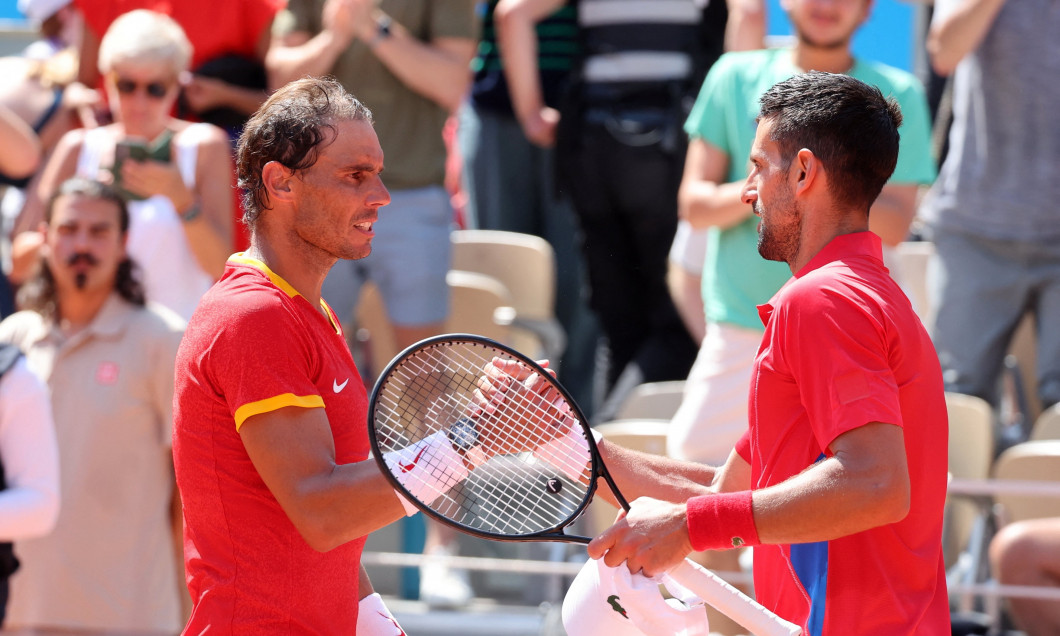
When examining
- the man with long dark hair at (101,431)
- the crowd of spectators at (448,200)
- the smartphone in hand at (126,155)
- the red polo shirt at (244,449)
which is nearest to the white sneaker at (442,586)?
the crowd of spectators at (448,200)

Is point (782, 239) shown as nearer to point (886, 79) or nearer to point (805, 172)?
point (805, 172)

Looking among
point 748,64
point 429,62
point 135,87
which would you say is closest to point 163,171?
point 135,87

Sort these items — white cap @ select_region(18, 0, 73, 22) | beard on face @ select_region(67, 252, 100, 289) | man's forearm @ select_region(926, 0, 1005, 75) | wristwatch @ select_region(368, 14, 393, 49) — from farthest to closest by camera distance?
white cap @ select_region(18, 0, 73, 22), wristwatch @ select_region(368, 14, 393, 49), man's forearm @ select_region(926, 0, 1005, 75), beard on face @ select_region(67, 252, 100, 289)

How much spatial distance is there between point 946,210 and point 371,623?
3.29 meters

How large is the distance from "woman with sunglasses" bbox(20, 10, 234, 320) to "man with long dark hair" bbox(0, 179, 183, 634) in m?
0.36

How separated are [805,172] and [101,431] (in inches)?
116

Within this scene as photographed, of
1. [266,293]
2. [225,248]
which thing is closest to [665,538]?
[266,293]

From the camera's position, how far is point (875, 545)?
227cm

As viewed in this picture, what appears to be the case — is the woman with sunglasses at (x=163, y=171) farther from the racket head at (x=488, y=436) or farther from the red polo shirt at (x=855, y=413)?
the red polo shirt at (x=855, y=413)

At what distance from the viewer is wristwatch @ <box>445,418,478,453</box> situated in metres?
2.42

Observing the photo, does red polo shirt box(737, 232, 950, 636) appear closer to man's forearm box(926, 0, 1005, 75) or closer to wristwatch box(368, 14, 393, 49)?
man's forearm box(926, 0, 1005, 75)

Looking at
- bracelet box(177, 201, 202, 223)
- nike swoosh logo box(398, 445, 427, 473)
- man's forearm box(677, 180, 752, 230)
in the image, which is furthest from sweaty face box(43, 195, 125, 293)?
nike swoosh logo box(398, 445, 427, 473)

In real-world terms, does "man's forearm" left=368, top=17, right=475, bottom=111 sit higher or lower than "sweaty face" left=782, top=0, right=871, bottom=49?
lower

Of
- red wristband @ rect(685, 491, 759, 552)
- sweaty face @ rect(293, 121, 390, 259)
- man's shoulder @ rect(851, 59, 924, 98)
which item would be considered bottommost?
red wristband @ rect(685, 491, 759, 552)
